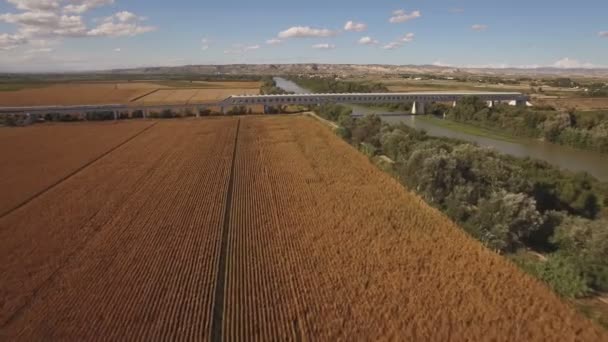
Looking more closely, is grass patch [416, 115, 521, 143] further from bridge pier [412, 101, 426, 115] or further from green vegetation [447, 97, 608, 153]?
bridge pier [412, 101, 426, 115]

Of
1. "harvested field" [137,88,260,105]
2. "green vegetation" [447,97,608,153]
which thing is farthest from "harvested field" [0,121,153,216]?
"green vegetation" [447,97,608,153]

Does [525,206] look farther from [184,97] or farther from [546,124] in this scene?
[184,97]

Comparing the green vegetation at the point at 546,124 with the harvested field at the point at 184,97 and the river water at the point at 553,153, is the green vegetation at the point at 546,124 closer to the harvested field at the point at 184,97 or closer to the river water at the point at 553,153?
the river water at the point at 553,153

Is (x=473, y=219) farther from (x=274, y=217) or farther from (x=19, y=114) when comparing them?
(x=19, y=114)

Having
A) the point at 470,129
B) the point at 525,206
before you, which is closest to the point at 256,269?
the point at 525,206

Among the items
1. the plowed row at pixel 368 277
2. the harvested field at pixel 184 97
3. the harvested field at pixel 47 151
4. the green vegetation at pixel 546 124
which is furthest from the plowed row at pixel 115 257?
the harvested field at pixel 184 97
